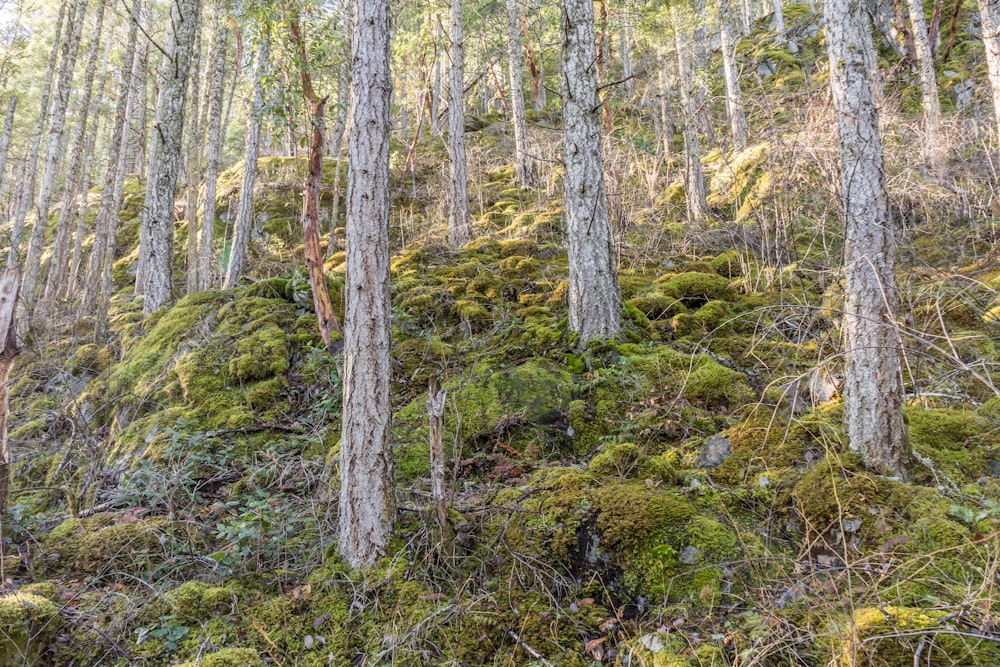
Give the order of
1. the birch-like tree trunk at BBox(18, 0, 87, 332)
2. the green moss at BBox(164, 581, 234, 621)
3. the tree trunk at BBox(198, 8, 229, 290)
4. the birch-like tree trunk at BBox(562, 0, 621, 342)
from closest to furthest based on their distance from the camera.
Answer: the green moss at BBox(164, 581, 234, 621)
the birch-like tree trunk at BBox(562, 0, 621, 342)
the tree trunk at BBox(198, 8, 229, 290)
the birch-like tree trunk at BBox(18, 0, 87, 332)

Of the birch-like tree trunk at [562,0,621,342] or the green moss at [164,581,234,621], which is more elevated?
the birch-like tree trunk at [562,0,621,342]

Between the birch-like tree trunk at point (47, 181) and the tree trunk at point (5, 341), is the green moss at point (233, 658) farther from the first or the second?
the birch-like tree trunk at point (47, 181)

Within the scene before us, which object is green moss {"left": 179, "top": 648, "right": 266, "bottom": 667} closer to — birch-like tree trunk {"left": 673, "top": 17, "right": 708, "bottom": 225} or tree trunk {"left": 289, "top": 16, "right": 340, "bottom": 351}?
tree trunk {"left": 289, "top": 16, "right": 340, "bottom": 351}

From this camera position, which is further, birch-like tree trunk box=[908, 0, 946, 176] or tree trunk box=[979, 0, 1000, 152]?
birch-like tree trunk box=[908, 0, 946, 176]

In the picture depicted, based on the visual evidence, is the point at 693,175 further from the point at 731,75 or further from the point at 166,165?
the point at 166,165

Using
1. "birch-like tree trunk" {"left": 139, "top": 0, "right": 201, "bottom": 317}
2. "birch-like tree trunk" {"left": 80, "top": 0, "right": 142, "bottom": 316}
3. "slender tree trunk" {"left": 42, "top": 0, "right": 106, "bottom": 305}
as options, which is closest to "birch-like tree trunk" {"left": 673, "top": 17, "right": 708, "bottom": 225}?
"birch-like tree trunk" {"left": 139, "top": 0, "right": 201, "bottom": 317}

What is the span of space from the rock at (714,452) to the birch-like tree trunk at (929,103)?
6.84 meters

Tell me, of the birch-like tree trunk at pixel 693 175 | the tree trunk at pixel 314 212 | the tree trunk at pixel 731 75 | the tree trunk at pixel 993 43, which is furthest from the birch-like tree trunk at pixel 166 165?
the tree trunk at pixel 993 43

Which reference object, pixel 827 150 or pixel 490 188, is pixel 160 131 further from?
pixel 827 150

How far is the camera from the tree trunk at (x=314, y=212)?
20.5 feet

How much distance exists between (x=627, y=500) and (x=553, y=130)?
1209 centimetres

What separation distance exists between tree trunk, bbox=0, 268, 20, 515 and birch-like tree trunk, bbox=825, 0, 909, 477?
4.95 metres

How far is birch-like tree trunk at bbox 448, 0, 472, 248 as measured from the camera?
9945mm

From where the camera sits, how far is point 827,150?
20.0 ft
